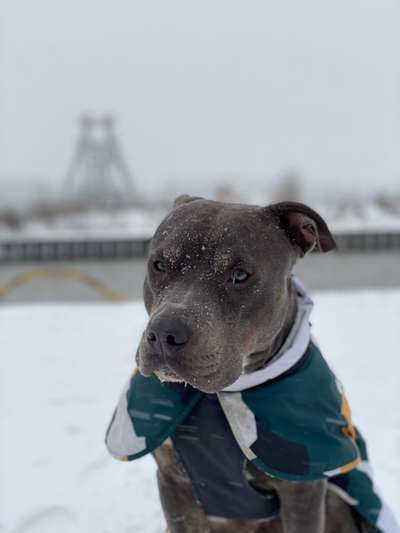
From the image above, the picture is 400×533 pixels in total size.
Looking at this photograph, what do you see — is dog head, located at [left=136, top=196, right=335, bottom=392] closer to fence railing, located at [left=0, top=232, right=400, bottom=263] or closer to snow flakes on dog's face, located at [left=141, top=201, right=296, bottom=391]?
snow flakes on dog's face, located at [left=141, top=201, right=296, bottom=391]

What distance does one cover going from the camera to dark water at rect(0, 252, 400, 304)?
81.9 ft

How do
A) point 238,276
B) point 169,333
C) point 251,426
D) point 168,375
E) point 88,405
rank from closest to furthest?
point 169,333, point 168,375, point 238,276, point 251,426, point 88,405

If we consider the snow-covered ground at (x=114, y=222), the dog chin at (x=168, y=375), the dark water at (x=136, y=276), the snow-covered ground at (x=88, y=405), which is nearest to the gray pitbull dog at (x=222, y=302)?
the dog chin at (x=168, y=375)

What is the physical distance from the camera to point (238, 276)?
2047mm

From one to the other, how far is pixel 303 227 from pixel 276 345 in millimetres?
457

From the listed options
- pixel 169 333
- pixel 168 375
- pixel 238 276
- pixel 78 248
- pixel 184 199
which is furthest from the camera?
pixel 78 248

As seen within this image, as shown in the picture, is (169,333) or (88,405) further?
(88,405)

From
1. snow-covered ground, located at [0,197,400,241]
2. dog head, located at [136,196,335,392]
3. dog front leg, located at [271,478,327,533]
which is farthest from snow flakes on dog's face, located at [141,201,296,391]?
snow-covered ground, located at [0,197,400,241]

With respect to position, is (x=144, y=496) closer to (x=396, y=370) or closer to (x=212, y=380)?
(x=212, y=380)

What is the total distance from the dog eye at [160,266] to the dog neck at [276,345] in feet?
1.47

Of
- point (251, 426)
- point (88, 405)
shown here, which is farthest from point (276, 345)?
point (88, 405)

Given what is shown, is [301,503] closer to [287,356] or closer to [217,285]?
[287,356]

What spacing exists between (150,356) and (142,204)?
99.7m

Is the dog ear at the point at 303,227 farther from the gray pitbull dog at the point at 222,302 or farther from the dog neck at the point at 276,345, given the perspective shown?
the dog neck at the point at 276,345
